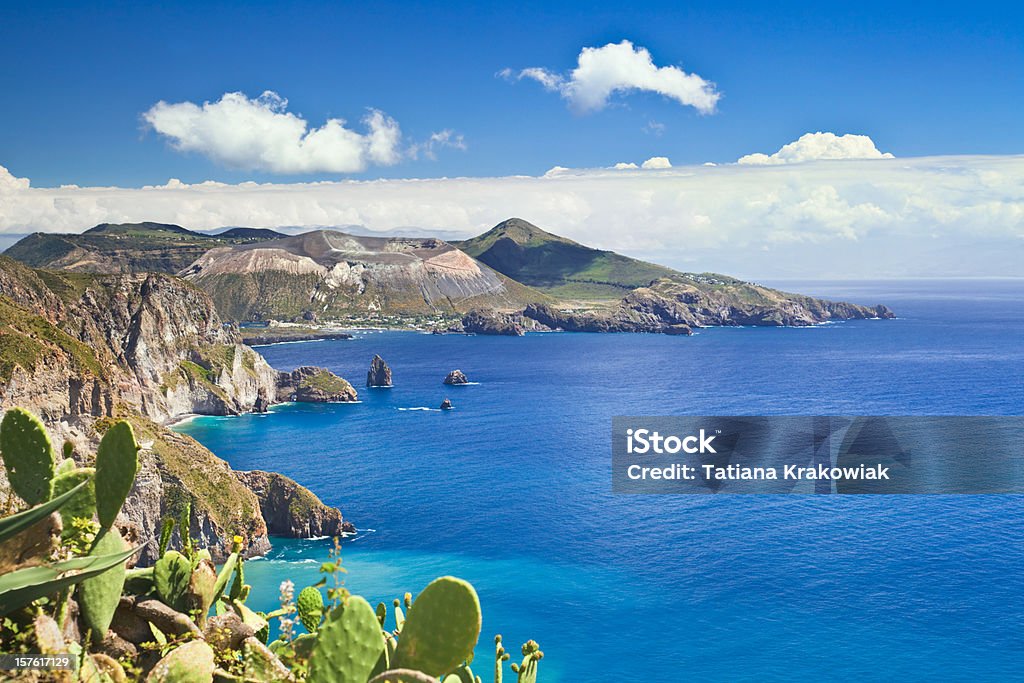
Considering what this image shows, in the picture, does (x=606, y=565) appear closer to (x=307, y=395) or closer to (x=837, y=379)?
(x=307, y=395)

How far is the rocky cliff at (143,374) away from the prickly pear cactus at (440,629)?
15.2 meters

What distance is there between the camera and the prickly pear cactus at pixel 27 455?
7.43 metres

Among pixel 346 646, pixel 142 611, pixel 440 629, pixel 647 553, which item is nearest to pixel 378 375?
pixel 647 553

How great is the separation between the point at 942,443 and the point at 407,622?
111 meters

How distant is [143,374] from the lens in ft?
430

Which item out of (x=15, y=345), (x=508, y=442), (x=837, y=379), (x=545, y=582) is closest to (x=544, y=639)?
(x=545, y=582)

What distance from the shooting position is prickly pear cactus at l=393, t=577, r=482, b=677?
703 centimetres

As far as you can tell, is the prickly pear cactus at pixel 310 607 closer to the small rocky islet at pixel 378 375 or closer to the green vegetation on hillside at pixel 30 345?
the green vegetation on hillside at pixel 30 345

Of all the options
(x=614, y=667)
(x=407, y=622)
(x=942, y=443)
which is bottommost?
(x=614, y=667)

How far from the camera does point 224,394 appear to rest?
14112cm

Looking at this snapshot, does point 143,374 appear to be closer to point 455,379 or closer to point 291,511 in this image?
point 455,379

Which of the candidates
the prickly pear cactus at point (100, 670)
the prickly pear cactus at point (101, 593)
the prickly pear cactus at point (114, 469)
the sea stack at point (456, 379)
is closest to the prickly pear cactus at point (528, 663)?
the prickly pear cactus at point (100, 670)
